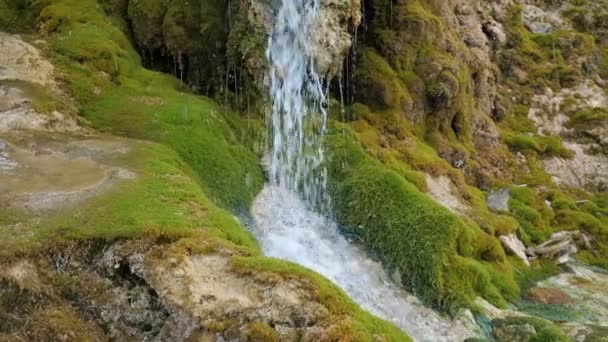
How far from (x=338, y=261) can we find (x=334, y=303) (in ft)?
20.8

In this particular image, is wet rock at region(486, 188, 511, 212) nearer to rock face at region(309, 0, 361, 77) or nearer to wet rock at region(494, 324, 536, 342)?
wet rock at region(494, 324, 536, 342)

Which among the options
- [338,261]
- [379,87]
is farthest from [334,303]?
[379,87]

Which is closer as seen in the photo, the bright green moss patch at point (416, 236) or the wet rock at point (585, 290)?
Result: the bright green moss patch at point (416, 236)

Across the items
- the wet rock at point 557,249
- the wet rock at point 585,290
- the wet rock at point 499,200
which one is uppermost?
the wet rock at point 499,200

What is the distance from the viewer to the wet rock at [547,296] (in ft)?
52.8

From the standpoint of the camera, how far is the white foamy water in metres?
13.5

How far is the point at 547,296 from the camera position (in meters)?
16.3

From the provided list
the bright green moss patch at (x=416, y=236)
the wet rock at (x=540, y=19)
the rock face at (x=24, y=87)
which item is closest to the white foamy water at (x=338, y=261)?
the bright green moss patch at (x=416, y=236)

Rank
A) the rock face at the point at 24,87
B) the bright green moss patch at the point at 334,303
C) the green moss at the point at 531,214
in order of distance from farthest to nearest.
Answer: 1. the green moss at the point at 531,214
2. the rock face at the point at 24,87
3. the bright green moss patch at the point at 334,303

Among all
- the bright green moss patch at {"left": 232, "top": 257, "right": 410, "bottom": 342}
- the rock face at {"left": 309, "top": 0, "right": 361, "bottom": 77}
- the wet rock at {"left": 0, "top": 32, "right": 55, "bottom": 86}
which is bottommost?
the bright green moss patch at {"left": 232, "top": 257, "right": 410, "bottom": 342}

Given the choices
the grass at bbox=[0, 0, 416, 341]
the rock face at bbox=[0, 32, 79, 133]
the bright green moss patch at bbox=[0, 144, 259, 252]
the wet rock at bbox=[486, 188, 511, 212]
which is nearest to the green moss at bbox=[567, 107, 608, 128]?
the wet rock at bbox=[486, 188, 511, 212]

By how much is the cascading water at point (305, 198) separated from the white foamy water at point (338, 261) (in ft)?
0.08

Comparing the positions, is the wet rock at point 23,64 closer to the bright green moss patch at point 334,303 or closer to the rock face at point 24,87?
the rock face at point 24,87

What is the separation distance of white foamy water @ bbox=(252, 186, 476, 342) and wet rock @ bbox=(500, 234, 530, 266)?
16.4ft
